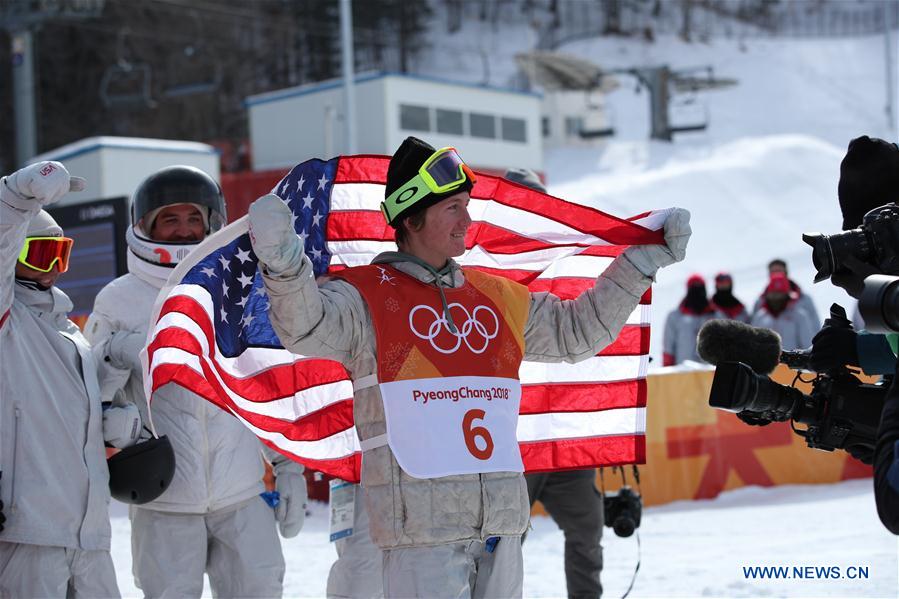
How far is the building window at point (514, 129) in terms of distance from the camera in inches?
1563

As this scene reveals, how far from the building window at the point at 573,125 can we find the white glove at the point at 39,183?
55.6m

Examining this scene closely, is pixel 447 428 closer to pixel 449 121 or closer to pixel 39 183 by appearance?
pixel 39 183

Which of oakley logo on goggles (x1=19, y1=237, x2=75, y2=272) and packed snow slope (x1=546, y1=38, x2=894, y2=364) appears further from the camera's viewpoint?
packed snow slope (x1=546, y1=38, x2=894, y2=364)

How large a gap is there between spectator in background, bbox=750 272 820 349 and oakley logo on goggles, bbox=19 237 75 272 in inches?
298

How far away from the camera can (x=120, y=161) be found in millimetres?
22656

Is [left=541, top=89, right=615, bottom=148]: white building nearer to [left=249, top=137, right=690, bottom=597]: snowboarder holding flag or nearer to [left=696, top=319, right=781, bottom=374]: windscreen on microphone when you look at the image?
[left=696, top=319, right=781, bottom=374]: windscreen on microphone

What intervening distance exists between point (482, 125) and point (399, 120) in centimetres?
455

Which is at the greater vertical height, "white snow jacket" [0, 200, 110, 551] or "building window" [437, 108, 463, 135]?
"white snow jacket" [0, 200, 110, 551]

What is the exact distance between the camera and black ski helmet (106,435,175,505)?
14.2 ft

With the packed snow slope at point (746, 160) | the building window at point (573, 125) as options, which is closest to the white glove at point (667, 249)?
the packed snow slope at point (746, 160)

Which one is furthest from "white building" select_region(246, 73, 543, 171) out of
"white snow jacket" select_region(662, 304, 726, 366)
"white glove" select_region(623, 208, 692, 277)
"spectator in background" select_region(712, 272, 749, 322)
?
"white glove" select_region(623, 208, 692, 277)

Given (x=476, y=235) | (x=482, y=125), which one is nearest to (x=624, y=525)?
(x=476, y=235)

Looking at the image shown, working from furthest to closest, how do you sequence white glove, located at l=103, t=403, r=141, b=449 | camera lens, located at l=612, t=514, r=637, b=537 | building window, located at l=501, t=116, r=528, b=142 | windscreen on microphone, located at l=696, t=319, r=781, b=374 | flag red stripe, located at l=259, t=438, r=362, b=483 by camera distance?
1. building window, located at l=501, t=116, r=528, b=142
2. camera lens, located at l=612, t=514, r=637, b=537
3. white glove, located at l=103, t=403, r=141, b=449
4. flag red stripe, located at l=259, t=438, r=362, b=483
5. windscreen on microphone, located at l=696, t=319, r=781, b=374

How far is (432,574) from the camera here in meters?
3.32
